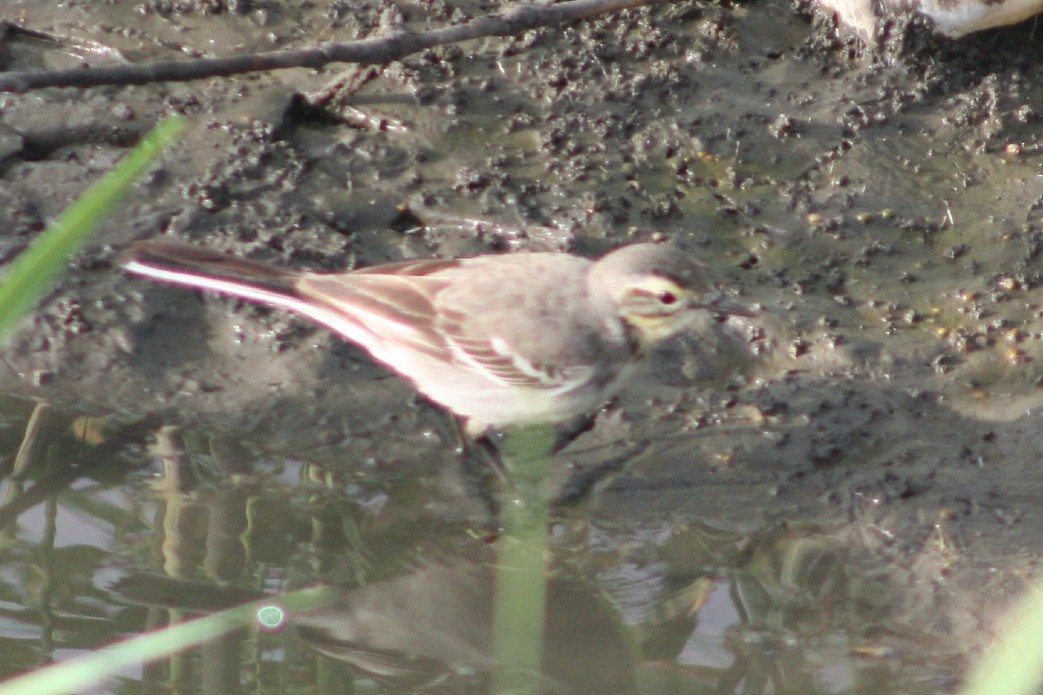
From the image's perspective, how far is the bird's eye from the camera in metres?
5.65

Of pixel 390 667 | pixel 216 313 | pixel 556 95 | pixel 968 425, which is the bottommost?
pixel 390 667

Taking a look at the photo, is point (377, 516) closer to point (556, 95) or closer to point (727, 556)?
point (727, 556)

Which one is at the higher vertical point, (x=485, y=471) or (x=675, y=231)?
(x=675, y=231)

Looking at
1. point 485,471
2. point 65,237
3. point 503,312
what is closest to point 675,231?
point 503,312

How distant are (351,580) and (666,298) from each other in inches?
74.3

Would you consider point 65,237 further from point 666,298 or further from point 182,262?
point 666,298

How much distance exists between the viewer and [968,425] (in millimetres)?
6152

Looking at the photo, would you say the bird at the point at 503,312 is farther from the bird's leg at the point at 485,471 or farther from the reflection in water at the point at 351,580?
the reflection in water at the point at 351,580

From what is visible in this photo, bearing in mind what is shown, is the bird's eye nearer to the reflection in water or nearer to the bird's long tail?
the reflection in water

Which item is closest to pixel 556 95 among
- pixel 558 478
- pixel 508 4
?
pixel 508 4

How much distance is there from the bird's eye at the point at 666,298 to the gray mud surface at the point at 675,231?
0.78 metres

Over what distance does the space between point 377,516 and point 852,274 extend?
3009 mm

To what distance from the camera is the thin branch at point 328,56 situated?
6137 millimetres

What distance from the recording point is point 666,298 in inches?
223
